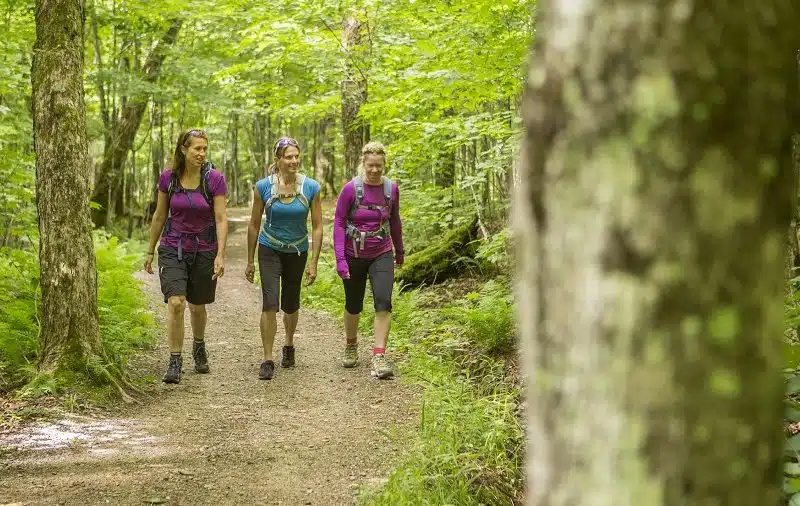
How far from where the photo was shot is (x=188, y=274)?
701 centimetres

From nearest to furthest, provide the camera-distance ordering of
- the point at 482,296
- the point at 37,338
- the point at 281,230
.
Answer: the point at 37,338 → the point at 281,230 → the point at 482,296

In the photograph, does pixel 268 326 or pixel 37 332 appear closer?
pixel 37 332

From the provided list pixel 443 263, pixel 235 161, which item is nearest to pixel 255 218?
pixel 443 263

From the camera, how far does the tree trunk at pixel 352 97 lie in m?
12.5

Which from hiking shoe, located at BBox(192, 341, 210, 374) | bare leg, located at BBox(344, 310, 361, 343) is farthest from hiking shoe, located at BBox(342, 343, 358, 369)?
hiking shoe, located at BBox(192, 341, 210, 374)

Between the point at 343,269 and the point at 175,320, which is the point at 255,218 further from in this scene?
the point at 175,320

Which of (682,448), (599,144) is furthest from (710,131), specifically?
(682,448)

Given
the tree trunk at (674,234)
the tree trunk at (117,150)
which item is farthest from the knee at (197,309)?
the tree trunk at (117,150)

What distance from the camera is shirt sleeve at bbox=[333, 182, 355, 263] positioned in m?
7.17

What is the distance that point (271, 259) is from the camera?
7152mm

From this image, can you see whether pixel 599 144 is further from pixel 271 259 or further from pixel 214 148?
pixel 214 148

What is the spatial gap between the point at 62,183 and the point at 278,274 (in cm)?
217

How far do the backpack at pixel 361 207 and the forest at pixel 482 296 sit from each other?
0.18 m

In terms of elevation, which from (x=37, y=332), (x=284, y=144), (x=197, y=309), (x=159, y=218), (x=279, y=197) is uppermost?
(x=284, y=144)
